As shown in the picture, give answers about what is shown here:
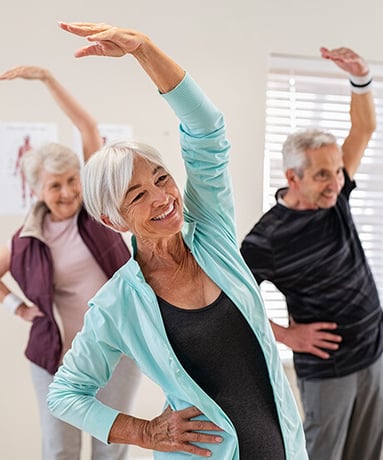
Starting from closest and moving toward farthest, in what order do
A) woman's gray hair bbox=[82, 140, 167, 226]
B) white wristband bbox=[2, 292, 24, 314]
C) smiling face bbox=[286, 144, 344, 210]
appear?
woman's gray hair bbox=[82, 140, 167, 226], smiling face bbox=[286, 144, 344, 210], white wristband bbox=[2, 292, 24, 314]

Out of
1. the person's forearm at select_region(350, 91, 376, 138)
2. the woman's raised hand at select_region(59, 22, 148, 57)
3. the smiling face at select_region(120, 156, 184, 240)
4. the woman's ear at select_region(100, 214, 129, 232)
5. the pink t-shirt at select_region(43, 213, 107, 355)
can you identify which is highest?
the person's forearm at select_region(350, 91, 376, 138)

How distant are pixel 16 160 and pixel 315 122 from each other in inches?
59.2

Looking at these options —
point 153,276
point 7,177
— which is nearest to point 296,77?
point 7,177

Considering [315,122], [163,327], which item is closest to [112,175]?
[163,327]

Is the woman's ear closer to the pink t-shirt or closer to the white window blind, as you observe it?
the pink t-shirt

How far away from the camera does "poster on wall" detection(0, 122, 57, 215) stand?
2.87 m

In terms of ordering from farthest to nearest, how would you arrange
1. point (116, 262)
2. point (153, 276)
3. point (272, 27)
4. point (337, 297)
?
point (272, 27) < point (116, 262) < point (337, 297) < point (153, 276)

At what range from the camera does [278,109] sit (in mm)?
3285

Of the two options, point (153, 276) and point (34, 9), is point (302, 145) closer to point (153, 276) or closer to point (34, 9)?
point (153, 276)

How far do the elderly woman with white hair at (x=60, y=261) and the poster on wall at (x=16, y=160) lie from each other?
0.23 metres

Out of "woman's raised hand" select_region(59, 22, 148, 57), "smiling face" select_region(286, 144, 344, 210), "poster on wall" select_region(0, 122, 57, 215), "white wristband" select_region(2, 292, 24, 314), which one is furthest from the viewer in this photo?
"poster on wall" select_region(0, 122, 57, 215)

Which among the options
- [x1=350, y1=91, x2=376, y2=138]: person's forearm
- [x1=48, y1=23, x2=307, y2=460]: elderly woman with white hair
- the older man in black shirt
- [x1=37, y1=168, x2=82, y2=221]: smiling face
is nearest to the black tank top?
[x1=48, y1=23, x2=307, y2=460]: elderly woman with white hair

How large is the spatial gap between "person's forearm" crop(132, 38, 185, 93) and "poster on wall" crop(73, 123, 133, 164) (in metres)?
1.59

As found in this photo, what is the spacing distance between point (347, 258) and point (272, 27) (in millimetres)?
1294
